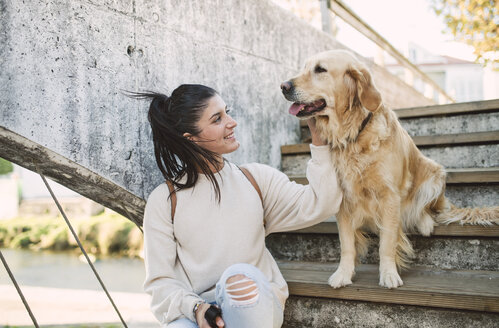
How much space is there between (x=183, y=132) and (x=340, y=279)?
0.93 m

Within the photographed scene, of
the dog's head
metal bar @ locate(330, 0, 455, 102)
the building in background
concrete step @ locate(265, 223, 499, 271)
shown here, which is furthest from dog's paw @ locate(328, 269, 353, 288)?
the building in background

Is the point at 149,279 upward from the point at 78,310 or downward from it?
upward

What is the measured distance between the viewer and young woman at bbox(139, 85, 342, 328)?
159 centimetres

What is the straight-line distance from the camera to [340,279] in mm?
1853

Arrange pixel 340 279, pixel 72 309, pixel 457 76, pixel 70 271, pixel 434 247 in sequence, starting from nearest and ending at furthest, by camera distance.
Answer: pixel 340 279 → pixel 434 247 → pixel 72 309 → pixel 70 271 → pixel 457 76

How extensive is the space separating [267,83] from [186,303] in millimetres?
2035

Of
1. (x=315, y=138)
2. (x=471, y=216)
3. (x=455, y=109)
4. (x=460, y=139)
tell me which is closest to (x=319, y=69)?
(x=315, y=138)

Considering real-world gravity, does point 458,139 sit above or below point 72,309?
above

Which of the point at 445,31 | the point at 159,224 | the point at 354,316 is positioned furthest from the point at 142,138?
the point at 445,31

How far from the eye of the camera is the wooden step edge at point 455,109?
311cm

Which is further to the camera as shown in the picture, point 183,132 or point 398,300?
point 183,132

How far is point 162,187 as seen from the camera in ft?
5.82

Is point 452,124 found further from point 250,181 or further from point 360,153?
point 250,181

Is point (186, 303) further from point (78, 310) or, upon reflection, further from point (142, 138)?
point (78, 310)
